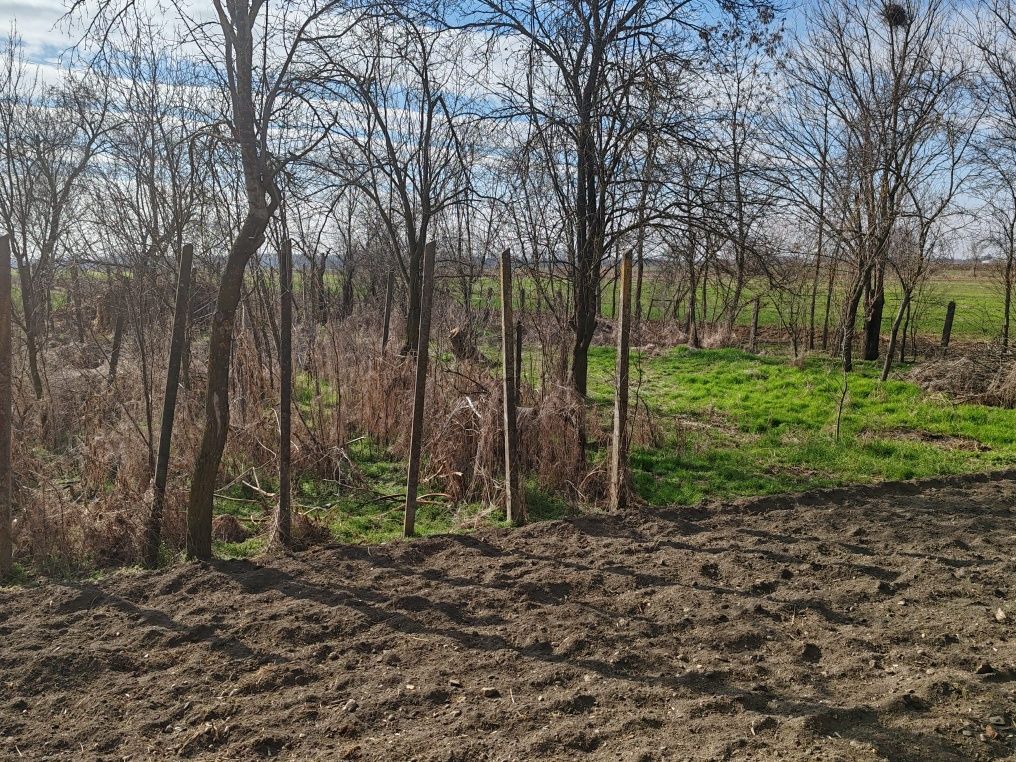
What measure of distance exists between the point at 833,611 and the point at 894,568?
101cm

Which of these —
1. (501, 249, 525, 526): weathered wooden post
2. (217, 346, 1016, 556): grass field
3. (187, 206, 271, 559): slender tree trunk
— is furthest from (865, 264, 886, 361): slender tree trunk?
(187, 206, 271, 559): slender tree trunk

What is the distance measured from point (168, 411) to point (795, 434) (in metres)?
7.39

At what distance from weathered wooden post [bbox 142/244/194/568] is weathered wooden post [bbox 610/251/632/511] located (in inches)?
135

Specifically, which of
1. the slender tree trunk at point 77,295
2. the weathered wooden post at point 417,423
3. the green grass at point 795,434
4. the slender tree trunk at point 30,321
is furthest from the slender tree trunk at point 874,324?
the slender tree trunk at point 30,321

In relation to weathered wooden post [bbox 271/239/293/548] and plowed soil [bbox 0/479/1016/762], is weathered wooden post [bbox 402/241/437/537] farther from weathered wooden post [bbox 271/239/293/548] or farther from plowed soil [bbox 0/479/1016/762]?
weathered wooden post [bbox 271/239/293/548]

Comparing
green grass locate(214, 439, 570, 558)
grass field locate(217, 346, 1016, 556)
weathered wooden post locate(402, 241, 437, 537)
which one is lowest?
green grass locate(214, 439, 570, 558)

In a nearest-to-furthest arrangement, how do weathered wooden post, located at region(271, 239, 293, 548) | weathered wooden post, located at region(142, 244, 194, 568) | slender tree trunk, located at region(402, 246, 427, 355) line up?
weathered wooden post, located at region(142, 244, 194, 568), weathered wooden post, located at region(271, 239, 293, 548), slender tree trunk, located at region(402, 246, 427, 355)

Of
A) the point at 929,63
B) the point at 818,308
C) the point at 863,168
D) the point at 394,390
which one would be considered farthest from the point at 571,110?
the point at 818,308

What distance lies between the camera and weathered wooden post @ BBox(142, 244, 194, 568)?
562 cm

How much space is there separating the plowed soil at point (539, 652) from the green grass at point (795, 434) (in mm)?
1839

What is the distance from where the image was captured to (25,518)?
5.84 meters

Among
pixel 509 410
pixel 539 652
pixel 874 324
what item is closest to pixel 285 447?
pixel 509 410

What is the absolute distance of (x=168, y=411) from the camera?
5723mm

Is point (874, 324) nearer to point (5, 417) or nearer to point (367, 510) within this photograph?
point (367, 510)
